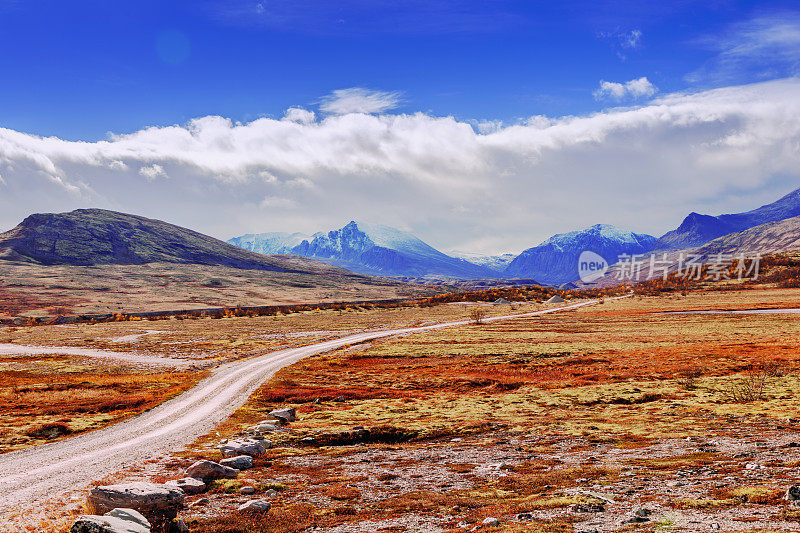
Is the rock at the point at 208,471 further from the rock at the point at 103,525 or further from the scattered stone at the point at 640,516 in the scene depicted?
the scattered stone at the point at 640,516

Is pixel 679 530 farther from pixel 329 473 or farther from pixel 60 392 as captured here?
pixel 60 392

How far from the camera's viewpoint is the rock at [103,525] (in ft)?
40.8

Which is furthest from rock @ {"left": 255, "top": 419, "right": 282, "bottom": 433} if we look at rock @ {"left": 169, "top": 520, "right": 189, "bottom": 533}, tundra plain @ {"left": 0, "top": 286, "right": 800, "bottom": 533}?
rock @ {"left": 169, "top": 520, "right": 189, "bottom": 533}

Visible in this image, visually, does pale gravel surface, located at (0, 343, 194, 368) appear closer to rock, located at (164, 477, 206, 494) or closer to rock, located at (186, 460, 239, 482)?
rock, located at (186, 460, 239, 482)

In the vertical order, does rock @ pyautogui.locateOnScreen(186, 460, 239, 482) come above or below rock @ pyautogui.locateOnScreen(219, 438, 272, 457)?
above

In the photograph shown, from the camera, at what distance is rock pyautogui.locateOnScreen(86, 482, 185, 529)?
49.4 feet

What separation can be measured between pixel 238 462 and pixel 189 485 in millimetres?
4205

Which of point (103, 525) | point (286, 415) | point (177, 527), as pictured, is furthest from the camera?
point (286, 415)

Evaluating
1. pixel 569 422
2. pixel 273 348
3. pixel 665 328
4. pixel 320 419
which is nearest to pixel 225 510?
pixel 320 419

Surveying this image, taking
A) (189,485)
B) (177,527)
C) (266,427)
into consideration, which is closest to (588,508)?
(177,527)

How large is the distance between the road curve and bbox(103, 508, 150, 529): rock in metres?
7.63

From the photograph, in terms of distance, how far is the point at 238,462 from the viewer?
76.9ft

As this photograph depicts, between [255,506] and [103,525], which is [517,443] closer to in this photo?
[255,506]

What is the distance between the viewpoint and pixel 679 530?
41.2 ft
